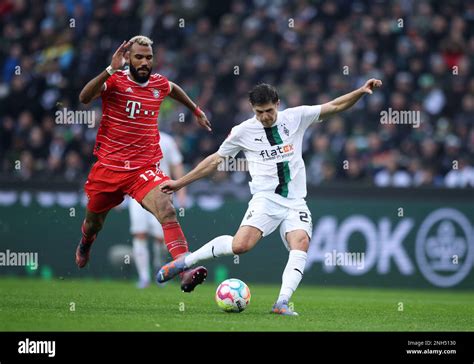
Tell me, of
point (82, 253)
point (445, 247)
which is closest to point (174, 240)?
point (82, 253)

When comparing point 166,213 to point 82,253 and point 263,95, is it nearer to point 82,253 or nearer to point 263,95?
point 263,95

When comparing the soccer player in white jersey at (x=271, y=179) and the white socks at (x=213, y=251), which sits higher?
the soccer player in white jersey at (x=271, y=179)

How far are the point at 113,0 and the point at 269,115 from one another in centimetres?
1075

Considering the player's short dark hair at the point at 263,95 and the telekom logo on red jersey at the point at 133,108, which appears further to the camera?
the telekom logo on red jersey at the point at 133,108

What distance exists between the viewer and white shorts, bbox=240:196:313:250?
9.82m

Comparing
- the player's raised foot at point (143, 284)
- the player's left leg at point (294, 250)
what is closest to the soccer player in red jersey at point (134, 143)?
the player's left leg at point (294, 250)

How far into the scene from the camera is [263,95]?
31.2ft

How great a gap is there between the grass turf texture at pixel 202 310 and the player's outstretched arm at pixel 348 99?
6.50 feet

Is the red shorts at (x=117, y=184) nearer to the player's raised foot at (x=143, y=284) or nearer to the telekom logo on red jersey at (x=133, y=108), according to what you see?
the telekom logo on red jersey at (x=133, y=108)

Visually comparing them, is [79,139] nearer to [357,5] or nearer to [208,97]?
[208,97]

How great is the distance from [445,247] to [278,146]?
5449 mm

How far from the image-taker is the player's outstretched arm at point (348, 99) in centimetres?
960

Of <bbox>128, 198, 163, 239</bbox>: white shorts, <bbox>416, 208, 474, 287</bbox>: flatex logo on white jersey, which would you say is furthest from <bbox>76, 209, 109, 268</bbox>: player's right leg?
<bbox>416, 208, 474, 287</bbox>: flatex logo on white jersey

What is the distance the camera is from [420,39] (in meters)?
17.8
